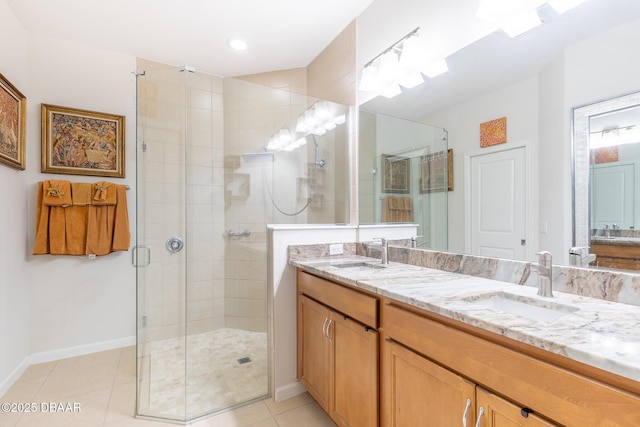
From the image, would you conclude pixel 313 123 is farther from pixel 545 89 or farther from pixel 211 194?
pixel 545 89

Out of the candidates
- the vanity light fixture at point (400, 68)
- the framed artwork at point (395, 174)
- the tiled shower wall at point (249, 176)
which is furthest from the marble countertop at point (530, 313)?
the vanity light fixture at point (400, 68)

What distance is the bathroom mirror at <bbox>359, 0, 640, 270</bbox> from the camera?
1037 millimetres

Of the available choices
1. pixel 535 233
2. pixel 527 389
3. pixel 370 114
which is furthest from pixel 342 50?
pixel 527 389

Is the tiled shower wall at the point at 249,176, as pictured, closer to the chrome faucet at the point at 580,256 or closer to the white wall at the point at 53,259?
the white wall at the point at 53,259

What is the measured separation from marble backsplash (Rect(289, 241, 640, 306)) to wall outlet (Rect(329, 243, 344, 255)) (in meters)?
0.03

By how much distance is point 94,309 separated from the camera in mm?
2570

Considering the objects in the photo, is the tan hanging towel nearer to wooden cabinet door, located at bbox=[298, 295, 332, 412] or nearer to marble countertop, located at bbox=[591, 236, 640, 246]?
wooden cabinet door, located at bbox=[298, 295, 332, 412]

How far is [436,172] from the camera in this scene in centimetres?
176

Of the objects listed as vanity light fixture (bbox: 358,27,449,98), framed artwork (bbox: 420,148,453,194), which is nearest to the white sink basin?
framed artwork (bbox: 420,148,453,194)

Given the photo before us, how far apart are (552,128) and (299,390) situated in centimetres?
203

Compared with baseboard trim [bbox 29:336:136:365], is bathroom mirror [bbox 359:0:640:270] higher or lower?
higher

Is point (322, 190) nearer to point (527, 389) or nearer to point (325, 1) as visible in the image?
point (325, 1)

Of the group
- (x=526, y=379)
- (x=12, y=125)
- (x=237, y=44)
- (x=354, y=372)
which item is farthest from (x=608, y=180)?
(x=12, y=125)

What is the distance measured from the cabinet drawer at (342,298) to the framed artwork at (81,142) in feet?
6.70
